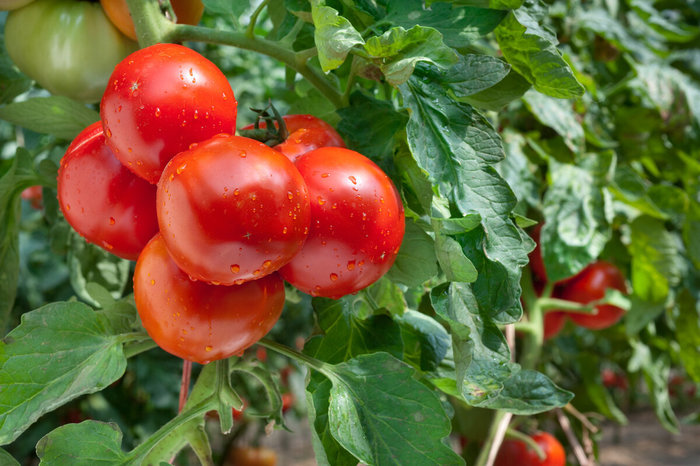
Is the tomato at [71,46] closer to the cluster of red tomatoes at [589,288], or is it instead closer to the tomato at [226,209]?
the tomato at [226,209]

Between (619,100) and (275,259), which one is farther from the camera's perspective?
(619,100)

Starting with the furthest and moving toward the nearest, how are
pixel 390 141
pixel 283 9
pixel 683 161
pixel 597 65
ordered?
1. pixel 597 65
2. pixel 683 161
3. pixel 283 9
4. pixel 390 141

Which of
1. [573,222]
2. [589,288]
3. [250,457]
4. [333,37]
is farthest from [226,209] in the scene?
[250,457]

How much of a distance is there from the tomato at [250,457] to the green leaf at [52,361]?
Answer: 2.40 metres

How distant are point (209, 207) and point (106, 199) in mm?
99

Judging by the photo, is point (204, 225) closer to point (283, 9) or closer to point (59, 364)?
point (59, 364)

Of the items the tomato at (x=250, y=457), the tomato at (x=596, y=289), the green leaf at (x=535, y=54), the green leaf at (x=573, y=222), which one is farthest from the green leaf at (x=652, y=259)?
the tomato at (x=250, y=457)

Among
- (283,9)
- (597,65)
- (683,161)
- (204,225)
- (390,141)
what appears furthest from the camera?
(597,65)

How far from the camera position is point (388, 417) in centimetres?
39

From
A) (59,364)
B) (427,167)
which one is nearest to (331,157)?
(427,167)

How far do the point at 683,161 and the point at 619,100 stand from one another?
6.7 inches

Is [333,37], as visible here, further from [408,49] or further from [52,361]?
[52,361]

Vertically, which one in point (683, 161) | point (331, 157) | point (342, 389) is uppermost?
point (331, 157)

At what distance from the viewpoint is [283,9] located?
1.81 feet
